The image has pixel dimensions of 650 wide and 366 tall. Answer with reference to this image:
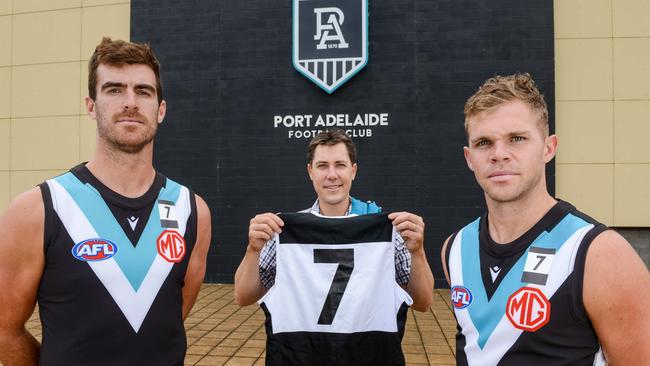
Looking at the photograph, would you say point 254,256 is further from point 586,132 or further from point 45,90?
point 45,90

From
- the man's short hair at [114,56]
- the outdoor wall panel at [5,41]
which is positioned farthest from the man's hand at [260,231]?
the outdoor wall panel at [5,41]

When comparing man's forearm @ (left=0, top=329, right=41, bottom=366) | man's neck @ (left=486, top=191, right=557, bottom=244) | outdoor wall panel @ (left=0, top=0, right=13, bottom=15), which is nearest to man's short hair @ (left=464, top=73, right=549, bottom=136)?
man's neck @ (left=486, top=191, right=557, bottom=244)

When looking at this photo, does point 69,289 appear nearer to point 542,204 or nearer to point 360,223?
point 360,223

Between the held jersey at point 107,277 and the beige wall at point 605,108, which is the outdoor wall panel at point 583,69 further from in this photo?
the held jersey at point 107,277

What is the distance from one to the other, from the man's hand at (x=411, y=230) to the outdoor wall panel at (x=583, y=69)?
5.94 m

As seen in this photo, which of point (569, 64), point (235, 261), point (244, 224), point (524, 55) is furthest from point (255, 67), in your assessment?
point (569, 64)

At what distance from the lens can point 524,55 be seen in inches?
279

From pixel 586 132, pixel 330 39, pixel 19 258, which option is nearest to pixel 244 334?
pixel 19 258

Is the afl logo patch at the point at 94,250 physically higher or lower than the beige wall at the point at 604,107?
lower

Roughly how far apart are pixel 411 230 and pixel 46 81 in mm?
8293

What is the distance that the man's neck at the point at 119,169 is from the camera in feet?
6.20

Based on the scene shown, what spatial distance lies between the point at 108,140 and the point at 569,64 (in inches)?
282

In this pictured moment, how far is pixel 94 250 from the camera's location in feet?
5.79

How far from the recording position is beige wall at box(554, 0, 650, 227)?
23.1ft
